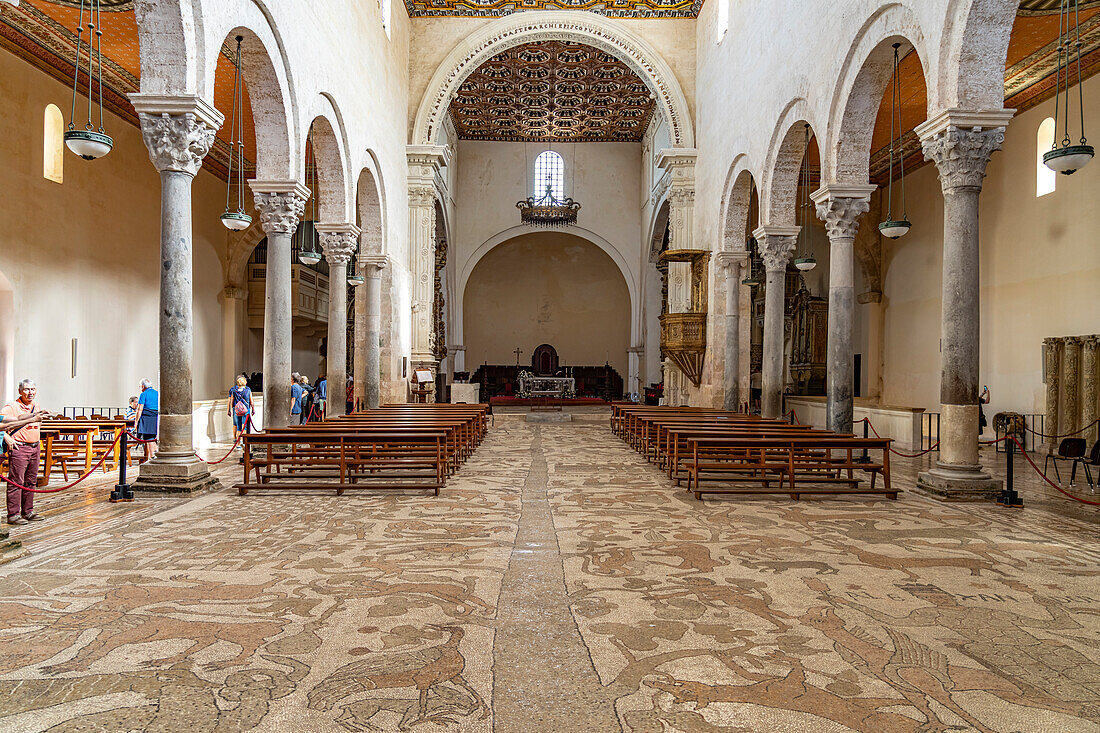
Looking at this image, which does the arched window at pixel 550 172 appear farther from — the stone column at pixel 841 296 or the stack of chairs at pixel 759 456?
the stone column at pixel 841 296

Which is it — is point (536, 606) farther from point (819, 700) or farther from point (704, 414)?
point (704, 414)

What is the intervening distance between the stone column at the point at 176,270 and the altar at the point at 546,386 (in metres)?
18.8

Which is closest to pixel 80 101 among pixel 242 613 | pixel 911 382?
pixel 242 613

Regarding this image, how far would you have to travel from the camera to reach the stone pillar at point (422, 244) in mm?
21594

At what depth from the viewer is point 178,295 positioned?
850 centimetres

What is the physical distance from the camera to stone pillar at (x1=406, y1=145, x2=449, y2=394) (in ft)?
70.8

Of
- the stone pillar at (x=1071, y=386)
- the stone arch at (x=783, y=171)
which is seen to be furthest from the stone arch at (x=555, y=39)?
the stone pillar at (x=1071, y=386)

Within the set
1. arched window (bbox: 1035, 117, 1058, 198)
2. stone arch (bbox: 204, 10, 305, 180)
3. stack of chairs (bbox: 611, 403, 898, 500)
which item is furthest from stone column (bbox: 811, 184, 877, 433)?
stone arch (bbox: 204, 10, 305, 180)

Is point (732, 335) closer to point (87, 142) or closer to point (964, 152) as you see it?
point (964, 152)

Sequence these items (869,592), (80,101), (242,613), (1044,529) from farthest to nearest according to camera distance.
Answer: (80,101)
(1044,529)
(869,592)
(242,613)

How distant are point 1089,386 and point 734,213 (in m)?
8.07

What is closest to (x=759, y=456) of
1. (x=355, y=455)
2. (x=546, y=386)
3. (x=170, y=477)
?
(x=355, y=455)

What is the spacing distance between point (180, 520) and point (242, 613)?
10.3 ft

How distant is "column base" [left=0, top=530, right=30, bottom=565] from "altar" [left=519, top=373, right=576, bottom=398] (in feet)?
71.0
